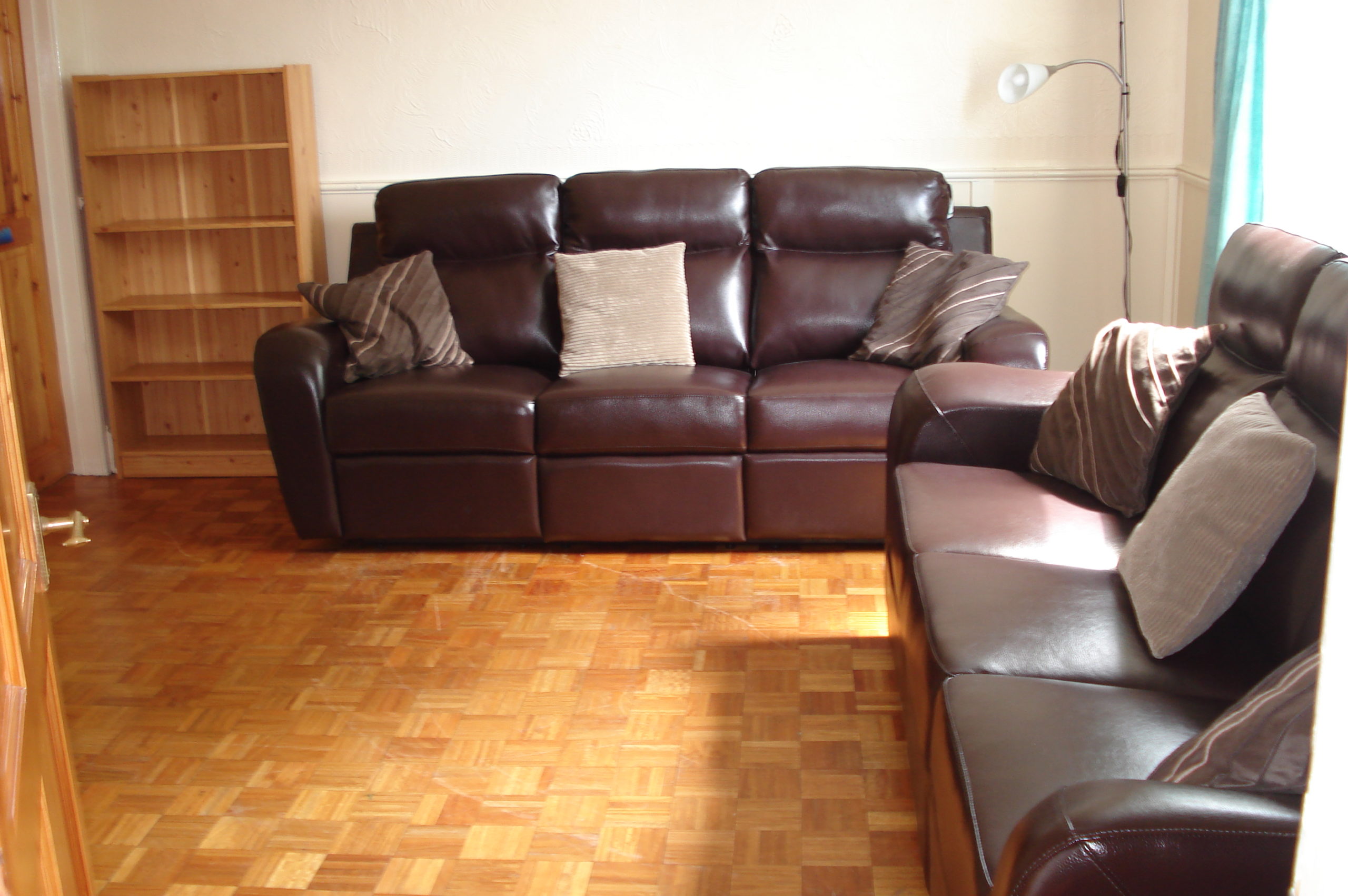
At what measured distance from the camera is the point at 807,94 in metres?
4.05

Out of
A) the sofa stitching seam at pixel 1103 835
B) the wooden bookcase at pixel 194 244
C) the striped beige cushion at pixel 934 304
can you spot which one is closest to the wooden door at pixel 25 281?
the wooden bookcase at pixel 194 244

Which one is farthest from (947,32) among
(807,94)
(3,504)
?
(3,504)

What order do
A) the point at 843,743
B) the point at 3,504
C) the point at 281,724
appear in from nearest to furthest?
the point at 3,504, the point at 843,743, the point at 281,724

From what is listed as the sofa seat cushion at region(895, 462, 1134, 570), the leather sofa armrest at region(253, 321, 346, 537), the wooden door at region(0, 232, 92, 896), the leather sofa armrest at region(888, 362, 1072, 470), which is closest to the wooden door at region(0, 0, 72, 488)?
the leather sofa armrest at region(253, 321, 346, 537)

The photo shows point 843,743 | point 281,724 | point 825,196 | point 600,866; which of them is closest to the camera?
point 600,866

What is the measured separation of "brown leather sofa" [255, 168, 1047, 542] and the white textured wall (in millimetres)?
461

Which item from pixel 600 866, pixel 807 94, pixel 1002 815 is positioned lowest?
pixel 600 866

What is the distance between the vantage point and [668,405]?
3215 mm

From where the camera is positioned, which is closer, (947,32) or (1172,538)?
(1172,538)

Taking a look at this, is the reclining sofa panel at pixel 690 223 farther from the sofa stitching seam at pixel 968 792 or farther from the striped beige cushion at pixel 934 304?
the sofa stitching seam at pixel 968 792

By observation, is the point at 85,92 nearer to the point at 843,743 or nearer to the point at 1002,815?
the point at 843,743

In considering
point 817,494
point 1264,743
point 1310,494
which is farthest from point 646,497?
point 1264,743

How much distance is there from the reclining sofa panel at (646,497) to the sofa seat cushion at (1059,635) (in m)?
1.34

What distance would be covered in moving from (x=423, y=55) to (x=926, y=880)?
329 centimetres
